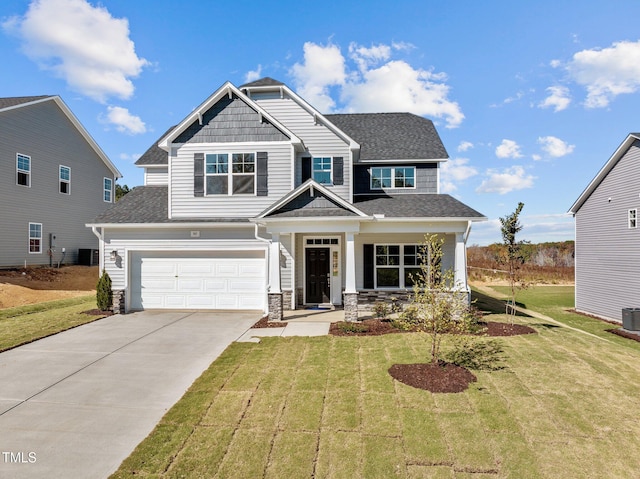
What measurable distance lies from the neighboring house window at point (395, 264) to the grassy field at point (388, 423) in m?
5.28

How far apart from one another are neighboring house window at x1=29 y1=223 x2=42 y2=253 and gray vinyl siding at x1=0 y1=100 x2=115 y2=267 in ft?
0.72

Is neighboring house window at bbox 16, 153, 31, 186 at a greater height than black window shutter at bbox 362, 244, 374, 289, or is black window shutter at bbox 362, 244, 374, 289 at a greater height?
neighboring house window at bbox 16, 153, 31, 186

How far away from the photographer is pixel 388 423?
203 inches

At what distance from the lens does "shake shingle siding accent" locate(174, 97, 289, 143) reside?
42.1ft

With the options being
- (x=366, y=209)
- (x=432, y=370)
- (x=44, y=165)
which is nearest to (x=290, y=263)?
(x=366, y=209)

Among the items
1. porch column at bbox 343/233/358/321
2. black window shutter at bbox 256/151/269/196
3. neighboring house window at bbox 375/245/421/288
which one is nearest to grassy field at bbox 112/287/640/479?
porch column at bbox 343/233/358/321

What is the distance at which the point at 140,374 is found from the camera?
22.9ft

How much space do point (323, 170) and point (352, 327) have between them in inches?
258

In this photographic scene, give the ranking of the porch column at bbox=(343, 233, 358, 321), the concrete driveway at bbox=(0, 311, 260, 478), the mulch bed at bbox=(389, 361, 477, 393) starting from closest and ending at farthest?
the concrete driveway at bbox=(0, 311, 260, 478)
the mulch bed at bbox=(389, 361, 477, 393)
the porch column at bbox=(343, 233, 358, 321)

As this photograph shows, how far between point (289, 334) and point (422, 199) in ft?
25.2

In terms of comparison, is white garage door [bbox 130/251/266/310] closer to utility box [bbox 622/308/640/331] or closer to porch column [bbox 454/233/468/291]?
porch column [bbox 454/233/468/291]

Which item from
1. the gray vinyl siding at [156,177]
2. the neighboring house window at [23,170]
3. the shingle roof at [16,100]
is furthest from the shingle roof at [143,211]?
the shingle roof at [16,100]

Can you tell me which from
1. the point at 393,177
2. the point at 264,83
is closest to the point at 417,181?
the point at 393,177

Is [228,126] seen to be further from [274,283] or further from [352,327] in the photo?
[352,327]
